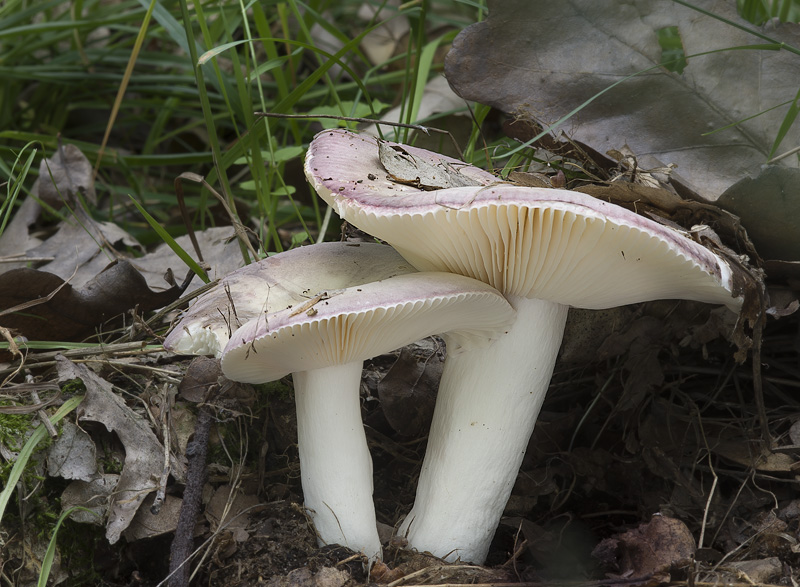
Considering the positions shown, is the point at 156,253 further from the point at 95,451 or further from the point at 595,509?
the point at 595,509

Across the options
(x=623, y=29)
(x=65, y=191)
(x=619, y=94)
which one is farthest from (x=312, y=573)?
(x=65, y=191)

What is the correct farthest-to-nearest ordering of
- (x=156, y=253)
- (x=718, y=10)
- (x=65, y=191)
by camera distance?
1. (x=65, y=191)
2. (x=156, y=253)
3. (x=718, y=10)

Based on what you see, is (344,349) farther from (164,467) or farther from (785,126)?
(785,126)

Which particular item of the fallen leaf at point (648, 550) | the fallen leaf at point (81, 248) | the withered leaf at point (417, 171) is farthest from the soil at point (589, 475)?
the fallen leaf at point (81, 248)

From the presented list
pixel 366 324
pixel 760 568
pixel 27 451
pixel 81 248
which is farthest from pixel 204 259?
pixel 760 568

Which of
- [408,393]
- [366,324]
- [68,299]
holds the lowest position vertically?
[408,393]

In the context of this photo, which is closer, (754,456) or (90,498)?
(90,498)
